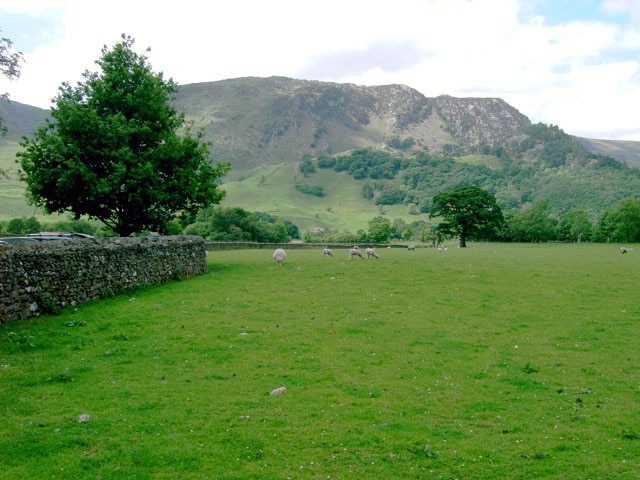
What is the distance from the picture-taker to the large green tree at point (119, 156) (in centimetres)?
3169

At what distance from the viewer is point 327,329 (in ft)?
55.6

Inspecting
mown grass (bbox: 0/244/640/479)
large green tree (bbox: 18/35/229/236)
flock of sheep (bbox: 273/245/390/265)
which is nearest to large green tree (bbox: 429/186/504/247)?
flock of sheep (bbox: 273/245/390/265)

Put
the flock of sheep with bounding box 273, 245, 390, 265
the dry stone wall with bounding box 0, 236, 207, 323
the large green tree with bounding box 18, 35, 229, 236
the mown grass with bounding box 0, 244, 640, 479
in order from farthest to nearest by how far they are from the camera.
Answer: the flock of sheep with bounding box 273, 245, 390, 265 → the large green tree with bounding box 18, 35, 229, 236 → the dry stone wall with bounding box 0, 236, 207, 323 → the mown grass with bounding box 0, 244, 640, 479

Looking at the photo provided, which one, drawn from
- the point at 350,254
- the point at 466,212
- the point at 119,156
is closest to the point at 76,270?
the point at 119,156

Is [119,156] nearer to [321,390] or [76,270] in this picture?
[76,270]

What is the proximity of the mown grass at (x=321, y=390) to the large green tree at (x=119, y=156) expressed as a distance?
13.0 m

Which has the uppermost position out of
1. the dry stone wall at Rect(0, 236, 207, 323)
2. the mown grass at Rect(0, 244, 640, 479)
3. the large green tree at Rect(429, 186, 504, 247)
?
the large green tree at Rect(429, 186, 504, 247)

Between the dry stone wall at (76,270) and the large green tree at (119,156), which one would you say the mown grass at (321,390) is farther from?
the large green tree at (119,156)

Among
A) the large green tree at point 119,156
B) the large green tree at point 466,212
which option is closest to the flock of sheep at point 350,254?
the large green tree at point 119,156

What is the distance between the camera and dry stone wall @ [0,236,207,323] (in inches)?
673

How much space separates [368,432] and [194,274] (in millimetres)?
23896

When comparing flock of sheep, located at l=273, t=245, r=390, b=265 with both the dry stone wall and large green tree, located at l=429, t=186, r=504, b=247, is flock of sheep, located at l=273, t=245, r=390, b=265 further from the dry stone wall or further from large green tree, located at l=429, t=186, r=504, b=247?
large green tree, located at l=429, t=186, r=504, b=247

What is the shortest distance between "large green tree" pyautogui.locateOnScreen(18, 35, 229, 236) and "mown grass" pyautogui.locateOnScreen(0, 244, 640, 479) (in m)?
13.0

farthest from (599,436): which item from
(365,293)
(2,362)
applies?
(365,293)
